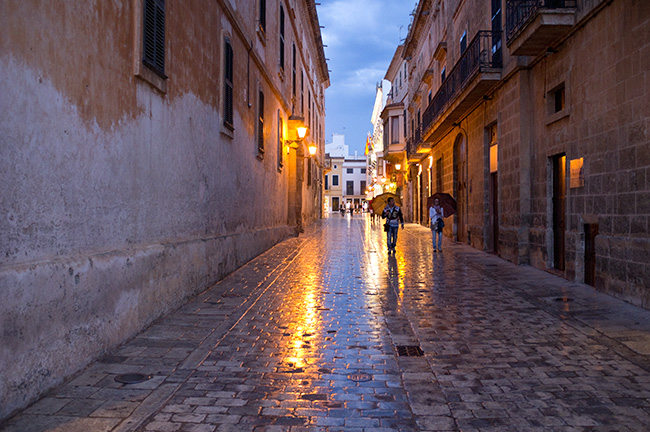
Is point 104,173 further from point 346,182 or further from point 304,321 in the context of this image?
point 346,182

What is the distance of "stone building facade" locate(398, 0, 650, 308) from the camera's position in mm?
7426

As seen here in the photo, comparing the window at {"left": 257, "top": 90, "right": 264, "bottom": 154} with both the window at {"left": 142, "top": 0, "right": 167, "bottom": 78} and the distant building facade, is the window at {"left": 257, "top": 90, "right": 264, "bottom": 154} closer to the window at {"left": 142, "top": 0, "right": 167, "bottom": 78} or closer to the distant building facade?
the window at {"left": 142, "top": 0, "right": 167, "bottom": 78}

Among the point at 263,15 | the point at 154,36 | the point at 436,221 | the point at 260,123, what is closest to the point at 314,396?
the point at 154,36

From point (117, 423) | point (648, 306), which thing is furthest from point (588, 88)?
point (117, 423)

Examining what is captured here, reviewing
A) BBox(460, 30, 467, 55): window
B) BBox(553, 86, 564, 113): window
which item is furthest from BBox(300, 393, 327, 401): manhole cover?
BBox(460, 30, 467, 55): window

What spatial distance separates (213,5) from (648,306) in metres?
8.41

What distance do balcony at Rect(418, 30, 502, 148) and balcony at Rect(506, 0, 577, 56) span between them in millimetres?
2205

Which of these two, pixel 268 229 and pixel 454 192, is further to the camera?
pixel 454 192

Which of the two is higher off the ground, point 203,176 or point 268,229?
point 203,176

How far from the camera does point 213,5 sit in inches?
372

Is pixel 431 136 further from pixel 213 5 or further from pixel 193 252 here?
pixel 193 252

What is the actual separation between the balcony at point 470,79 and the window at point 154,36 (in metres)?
9.16

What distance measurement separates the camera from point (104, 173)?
515 cm

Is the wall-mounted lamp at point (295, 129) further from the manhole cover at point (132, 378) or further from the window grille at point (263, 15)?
the manhole cover at point (132, 378)
